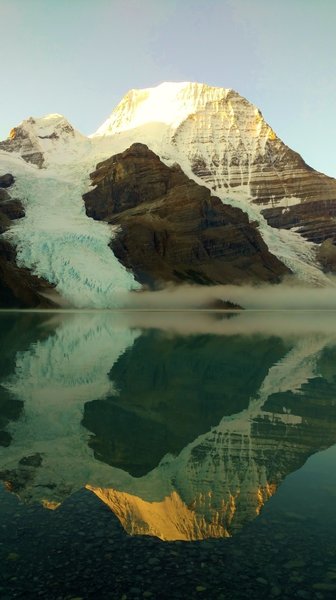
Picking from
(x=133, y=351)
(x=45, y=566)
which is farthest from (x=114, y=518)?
(x=133, y=351)

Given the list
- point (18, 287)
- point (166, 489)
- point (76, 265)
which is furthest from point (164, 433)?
point (76, 265)

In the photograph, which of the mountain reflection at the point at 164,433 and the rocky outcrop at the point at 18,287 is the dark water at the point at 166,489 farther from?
the rocky outcrop at the point at 18,287

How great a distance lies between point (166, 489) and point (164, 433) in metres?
4.95

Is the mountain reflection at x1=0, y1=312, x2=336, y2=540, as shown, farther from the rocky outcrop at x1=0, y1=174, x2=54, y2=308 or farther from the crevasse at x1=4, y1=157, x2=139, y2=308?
the crevasse at x1=4, y1=157, x2=139, y2=308

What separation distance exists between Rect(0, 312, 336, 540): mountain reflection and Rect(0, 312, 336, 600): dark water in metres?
0.05

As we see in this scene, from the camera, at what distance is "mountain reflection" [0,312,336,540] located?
11.1 metres

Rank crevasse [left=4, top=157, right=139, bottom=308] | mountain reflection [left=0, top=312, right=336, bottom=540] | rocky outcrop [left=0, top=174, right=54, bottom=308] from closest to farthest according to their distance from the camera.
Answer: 1. mountain reflection [left=0, top=312, right=336, bottom=540]
2. rocky outcrop [left=0, top=174, right=54, bottom=308]
3. crevasse [left=4, top=157, right=139, bottom=308]

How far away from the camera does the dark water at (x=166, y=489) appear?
804cm

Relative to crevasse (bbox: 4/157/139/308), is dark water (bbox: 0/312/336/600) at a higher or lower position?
lower

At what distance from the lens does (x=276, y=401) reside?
21.5 meters

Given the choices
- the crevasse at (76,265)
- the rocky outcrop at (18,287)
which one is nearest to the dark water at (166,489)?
the rocky outcrop at (18,287)

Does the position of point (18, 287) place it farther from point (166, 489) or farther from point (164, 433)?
point (166, 489)

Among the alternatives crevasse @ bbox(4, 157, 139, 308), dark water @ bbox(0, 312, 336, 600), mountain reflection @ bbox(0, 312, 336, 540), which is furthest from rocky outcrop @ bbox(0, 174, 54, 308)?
dark water @ bbox(0, 312, 336, 600)

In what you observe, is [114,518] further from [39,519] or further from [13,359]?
[13,359]
